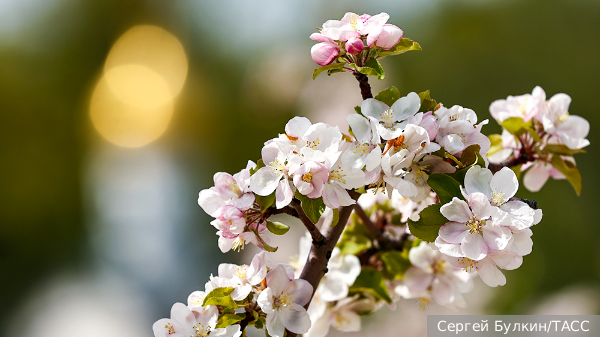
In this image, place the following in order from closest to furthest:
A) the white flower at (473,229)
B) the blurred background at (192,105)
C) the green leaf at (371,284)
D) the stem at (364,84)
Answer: the white flower at (473,229)
the stem at (364,84)
the green leaf at (371,284)
the blurred background at (192,105)

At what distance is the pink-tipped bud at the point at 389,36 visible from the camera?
19.8 inches

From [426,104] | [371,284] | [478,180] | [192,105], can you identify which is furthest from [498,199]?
[192,105]

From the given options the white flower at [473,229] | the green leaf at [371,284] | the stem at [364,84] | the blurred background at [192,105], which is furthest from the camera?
the blurred background at [192,105]

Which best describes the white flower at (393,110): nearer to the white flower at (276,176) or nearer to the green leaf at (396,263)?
the white flower at (276,176)

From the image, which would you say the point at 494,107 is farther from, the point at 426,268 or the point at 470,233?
the point at 470,233

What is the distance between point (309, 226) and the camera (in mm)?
550

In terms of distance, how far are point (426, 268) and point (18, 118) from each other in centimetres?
590

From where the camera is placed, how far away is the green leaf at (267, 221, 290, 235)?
0.50m

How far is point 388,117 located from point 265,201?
18cm

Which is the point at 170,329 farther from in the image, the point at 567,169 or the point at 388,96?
the point at 567,169

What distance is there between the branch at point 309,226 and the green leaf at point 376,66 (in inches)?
7.4

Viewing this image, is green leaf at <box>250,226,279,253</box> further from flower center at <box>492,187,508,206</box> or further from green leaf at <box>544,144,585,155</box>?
green leaf at <box>544,144,585,155</box>

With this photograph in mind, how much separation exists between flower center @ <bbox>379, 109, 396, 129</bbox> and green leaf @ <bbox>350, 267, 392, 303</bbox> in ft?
1.24

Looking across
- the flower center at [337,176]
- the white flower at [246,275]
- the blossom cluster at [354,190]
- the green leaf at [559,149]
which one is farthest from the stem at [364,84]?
the green leaf at [559,149]
